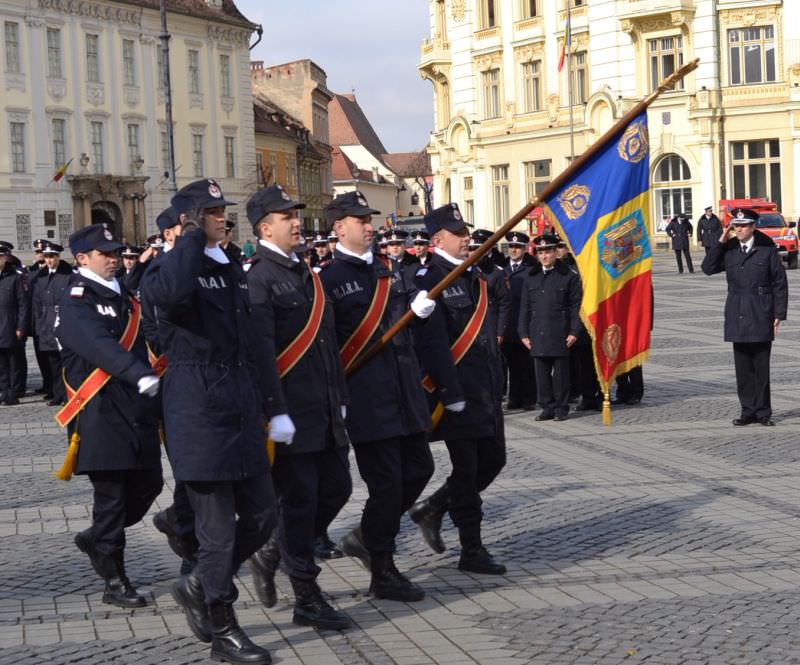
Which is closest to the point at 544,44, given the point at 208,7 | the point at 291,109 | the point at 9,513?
the point at 208,7

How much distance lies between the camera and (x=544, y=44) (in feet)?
194

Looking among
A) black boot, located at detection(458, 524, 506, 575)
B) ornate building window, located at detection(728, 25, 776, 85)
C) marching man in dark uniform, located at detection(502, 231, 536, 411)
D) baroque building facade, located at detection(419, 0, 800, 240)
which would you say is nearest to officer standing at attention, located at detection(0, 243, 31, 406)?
marching man in dark uniform, located at detection(502, 231, 536, 411)

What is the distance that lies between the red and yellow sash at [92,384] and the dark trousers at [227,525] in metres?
1.13

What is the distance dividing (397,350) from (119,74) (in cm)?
5518

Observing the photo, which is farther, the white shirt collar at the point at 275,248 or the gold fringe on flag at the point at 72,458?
the gold fringe on flag at the point at 72,458

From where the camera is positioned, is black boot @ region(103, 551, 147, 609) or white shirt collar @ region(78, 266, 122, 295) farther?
white shirt collar @ region(78, 266, 122, 295)

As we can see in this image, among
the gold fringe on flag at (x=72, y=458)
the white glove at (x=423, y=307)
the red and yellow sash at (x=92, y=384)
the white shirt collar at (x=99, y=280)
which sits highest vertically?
the white shirt collar at (x=99, y=280)

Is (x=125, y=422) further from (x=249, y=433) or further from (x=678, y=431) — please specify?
(x=678, y=431)

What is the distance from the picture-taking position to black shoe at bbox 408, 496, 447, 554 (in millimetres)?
8375

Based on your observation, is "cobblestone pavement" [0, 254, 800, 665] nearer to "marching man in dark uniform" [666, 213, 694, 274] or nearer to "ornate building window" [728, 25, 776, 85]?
Answer: "marching man in dark uniform" [666, 213, 694, 274]

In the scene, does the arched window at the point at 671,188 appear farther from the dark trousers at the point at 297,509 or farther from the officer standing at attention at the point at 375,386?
the dark trousers at the point at 297,509

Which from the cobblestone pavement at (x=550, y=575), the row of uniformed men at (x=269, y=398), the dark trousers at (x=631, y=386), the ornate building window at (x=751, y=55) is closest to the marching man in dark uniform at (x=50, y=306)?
the cobblestone pavement at (x=550, y=575)

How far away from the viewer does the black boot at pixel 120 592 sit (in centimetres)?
734

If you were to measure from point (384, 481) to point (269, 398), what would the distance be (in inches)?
39.3
